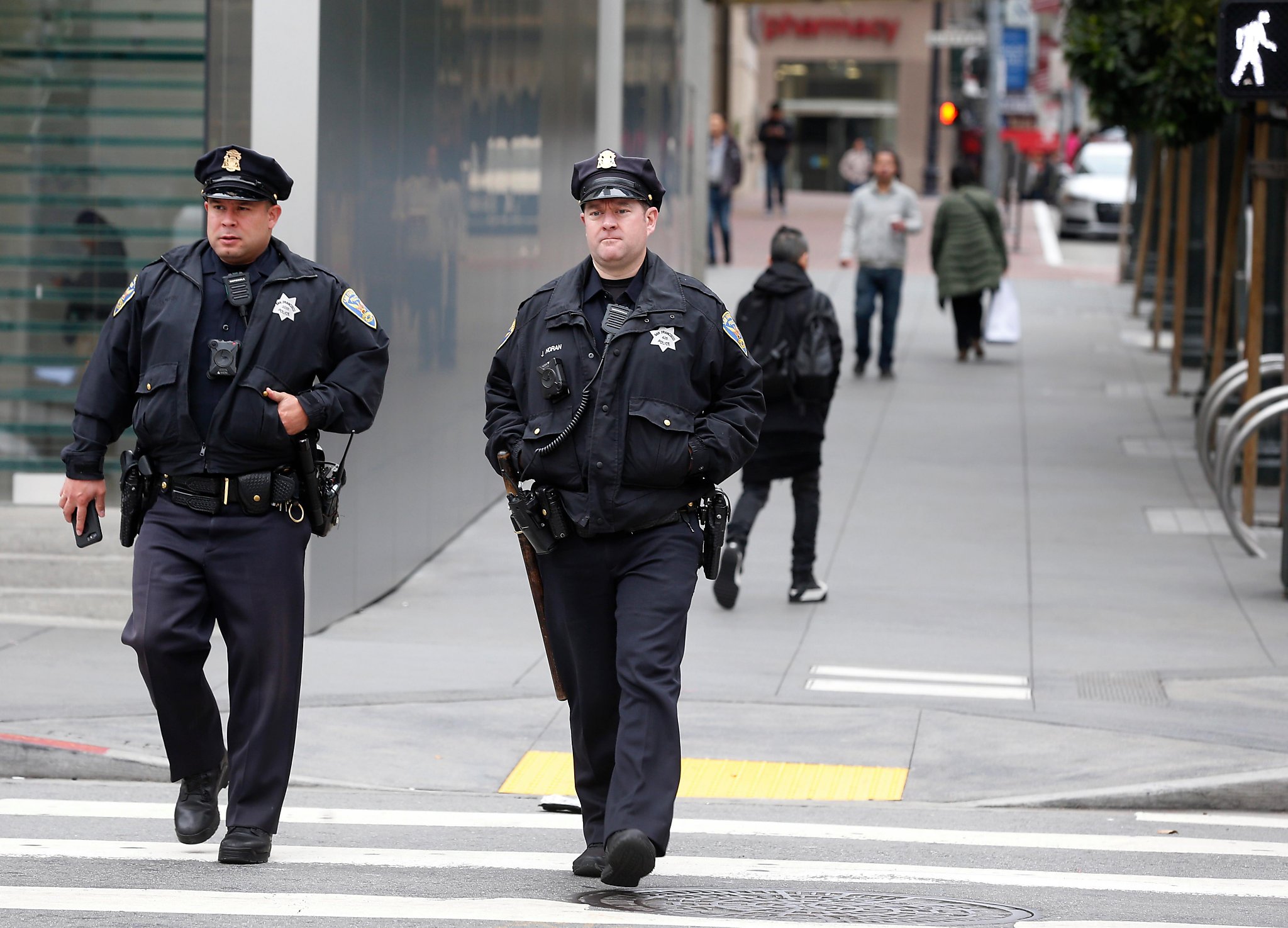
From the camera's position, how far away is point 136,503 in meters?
5.76

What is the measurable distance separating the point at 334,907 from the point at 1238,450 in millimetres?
7617

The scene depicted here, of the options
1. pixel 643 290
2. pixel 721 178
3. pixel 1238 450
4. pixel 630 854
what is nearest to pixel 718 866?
pixel 630 854

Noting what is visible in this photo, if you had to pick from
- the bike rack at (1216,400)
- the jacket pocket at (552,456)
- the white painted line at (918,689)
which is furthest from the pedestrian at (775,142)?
the jacket pocket at (552,456)

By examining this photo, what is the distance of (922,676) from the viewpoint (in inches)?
360

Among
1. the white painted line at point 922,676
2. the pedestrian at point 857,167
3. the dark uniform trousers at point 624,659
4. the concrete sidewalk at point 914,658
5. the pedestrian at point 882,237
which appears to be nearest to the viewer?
the dark uniform trousers at point 624,659

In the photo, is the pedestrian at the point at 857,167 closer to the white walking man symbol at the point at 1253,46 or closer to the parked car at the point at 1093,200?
the parked car at the point at 1093,200

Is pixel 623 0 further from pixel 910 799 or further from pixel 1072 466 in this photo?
pixel 910 799

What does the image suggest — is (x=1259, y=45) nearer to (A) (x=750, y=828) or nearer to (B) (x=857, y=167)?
(A) (x=750, y=828)

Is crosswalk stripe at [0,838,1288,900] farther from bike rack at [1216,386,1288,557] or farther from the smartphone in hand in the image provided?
bike rack at [1216,386,1288,557]

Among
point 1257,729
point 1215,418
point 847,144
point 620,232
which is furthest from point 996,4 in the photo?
point 620,232

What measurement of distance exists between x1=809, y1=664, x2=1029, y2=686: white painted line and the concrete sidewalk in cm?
3

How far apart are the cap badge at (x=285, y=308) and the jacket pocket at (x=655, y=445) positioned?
41.2 inches

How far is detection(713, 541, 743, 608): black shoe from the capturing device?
1027cm

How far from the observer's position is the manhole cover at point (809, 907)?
533 cm
